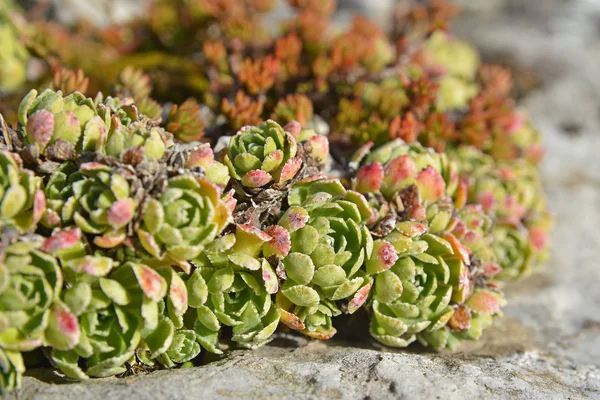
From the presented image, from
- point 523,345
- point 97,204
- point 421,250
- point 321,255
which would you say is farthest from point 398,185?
point 97,204

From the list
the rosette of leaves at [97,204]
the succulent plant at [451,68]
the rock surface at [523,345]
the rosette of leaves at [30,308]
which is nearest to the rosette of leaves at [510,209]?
the rock surface at [523,345]

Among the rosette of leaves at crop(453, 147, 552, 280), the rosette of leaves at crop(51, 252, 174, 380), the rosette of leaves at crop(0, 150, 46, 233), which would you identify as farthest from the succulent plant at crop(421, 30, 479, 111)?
the rosette of leaves at crop(0, 150, 46, 233)

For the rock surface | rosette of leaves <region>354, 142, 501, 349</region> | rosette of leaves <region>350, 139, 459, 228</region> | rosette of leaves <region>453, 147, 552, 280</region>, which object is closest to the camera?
the rock surface

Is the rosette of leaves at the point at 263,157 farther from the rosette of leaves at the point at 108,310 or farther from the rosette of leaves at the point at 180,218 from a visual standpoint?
the rosette of leaves at the point at 108,310

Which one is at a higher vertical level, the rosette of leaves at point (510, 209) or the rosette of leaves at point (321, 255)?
the rosette of leaves at point (510, 209)

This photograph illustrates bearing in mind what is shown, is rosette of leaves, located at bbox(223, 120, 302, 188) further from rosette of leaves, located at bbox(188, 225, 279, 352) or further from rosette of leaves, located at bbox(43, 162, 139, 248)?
rosette of leaves, located at bbox(43, 162, 139, 248)

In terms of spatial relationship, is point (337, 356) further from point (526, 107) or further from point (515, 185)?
point (526, 107)

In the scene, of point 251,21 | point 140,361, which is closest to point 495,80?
point 251,21
